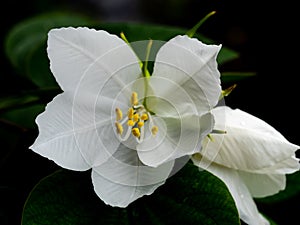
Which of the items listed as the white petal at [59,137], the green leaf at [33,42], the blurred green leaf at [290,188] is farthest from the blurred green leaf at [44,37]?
the white petal at [59,137]

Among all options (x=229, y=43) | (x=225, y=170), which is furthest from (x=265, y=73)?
(x=225, y=170)

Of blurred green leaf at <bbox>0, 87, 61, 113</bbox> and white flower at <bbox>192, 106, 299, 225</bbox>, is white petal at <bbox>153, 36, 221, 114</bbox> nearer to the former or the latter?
white flower at <bbox>192, 106, 299, 225</bbox>

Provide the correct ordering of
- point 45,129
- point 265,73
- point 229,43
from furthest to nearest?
point 229,43 < point 265,73 < point 45,129

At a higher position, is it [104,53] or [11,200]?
[104,53]

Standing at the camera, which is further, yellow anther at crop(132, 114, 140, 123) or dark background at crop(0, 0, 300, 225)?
dark background at crop(0, 0, 300, 225)

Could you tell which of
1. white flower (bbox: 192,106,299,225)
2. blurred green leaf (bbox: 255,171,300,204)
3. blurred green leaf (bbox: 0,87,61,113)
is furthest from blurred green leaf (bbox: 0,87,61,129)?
blurred green leaf (bbox: 255,171,300,204)

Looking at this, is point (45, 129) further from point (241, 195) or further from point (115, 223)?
point (241, 195)
